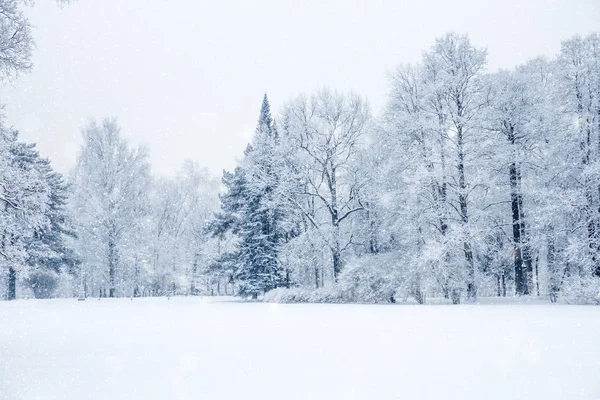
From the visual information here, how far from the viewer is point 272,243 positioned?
36844 mm

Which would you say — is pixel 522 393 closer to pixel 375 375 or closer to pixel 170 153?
pixel 375 375

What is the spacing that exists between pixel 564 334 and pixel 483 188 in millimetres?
15265

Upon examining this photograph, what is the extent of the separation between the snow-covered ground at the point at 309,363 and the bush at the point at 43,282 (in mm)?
32239

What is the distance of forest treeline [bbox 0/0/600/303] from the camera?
2312 cm

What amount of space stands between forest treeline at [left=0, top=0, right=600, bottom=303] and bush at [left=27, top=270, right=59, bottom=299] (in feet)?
5.43

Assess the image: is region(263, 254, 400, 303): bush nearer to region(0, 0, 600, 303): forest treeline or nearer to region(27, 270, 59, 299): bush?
region(0, 0, 600, 303): forest treeline

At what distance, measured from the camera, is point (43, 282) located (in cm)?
4241

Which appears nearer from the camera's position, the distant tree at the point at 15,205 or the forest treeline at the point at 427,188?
the distant tree at the point at 15,205

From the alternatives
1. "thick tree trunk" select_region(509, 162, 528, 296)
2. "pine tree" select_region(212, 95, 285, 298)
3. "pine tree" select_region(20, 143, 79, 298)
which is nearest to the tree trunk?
"thick tree trunk" select_region(509, 162, 528, 296)

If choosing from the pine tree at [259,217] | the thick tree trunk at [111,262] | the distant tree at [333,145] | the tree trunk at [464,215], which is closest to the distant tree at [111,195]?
the thick tree trunk at [111,262]

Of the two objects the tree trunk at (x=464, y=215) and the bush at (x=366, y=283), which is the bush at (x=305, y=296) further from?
the tree trunk at (x=464, y=215)

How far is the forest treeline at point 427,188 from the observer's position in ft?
75.9

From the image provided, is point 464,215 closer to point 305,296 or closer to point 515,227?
point 515,227

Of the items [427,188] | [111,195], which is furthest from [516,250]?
[111,195]
